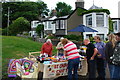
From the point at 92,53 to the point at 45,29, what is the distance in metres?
33.4

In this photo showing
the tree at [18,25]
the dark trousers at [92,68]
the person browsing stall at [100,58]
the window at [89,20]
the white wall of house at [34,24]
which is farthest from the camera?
the white wall of house at [34,24]

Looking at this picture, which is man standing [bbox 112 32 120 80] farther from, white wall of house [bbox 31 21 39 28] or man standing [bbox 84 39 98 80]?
white wall of house [bbox 31 21 39 28]

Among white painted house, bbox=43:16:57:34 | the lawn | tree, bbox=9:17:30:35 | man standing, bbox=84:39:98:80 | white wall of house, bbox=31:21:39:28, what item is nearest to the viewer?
man standing, bbox=84:39:98:80

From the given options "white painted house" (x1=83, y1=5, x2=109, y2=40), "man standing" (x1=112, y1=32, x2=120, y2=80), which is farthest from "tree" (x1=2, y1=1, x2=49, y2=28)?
"man standing" (x1=112, y1=32, x2=120, y2=80)

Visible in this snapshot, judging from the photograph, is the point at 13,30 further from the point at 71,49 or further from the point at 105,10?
the point at 71,49

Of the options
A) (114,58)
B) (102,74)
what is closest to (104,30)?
(102,74)

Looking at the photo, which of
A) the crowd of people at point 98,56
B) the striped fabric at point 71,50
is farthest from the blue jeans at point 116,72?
the striped fabric at point 71,50

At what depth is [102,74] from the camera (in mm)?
5379

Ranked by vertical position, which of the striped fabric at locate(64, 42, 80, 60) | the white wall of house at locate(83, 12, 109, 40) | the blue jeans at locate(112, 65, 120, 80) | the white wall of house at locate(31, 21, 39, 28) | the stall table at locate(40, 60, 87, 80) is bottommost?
the stall table at locate(40, 60, 87, 80)

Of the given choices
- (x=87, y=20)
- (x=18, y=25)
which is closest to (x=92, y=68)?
(x=87, y=20)

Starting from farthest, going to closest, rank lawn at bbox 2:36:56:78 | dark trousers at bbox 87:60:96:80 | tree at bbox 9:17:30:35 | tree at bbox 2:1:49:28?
tree at bbox 2:1:49:28 < tree at bbox 9:17:30:35 < lawn at bbox 2:36:56:78 < dark trousers at bbox 87:60:96:80

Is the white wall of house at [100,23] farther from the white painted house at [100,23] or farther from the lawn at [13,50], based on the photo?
the lawn at [13,50]

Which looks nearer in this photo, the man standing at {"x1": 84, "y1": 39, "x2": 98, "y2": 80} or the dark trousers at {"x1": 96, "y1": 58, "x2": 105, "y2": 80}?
the man standing at {"x1": 84, "y1": 39, "x2": 98, "y2": 80}

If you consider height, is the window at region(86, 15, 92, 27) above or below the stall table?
above
